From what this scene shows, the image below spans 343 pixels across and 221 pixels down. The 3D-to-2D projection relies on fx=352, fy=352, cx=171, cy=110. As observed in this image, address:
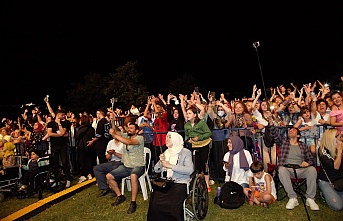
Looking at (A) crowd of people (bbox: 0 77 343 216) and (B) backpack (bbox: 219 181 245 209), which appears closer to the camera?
(A) crowd of people (bbox: 0 77 343 216)

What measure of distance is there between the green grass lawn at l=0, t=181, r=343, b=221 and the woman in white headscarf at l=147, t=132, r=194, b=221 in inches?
33.7

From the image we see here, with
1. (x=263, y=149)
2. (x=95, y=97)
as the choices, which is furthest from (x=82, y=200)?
(x=95, y=97)

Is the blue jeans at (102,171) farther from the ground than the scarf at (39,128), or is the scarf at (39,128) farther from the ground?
the scarf at (39,128)

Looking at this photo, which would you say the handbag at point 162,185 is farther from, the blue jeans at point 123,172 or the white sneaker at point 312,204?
the white sneaker at point 312,204

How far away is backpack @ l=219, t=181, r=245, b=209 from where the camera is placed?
629 centimetres

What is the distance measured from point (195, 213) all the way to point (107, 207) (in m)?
2.18

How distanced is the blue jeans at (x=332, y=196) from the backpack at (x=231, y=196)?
1.41m

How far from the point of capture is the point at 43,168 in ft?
26.4

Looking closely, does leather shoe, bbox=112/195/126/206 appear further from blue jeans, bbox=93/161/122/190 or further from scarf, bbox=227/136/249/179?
scarf, bbox=227/136/249/179

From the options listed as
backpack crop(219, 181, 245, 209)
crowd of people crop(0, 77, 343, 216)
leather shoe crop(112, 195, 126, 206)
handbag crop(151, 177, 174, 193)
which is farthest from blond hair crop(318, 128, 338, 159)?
leather shoe crop(112, 195, 126, 206)

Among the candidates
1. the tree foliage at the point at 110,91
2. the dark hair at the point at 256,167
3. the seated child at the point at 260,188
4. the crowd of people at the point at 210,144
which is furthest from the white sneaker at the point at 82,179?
the tree foliage at the point at 110,91

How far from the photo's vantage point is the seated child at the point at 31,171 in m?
7.90

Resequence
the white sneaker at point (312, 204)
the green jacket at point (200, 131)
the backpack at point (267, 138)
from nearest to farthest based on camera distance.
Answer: the white sneaker at point (312, 204), the backpack at point (267, 138), the green jacket at point (200, 131)

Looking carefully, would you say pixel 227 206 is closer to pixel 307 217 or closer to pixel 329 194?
pixel 307 217
